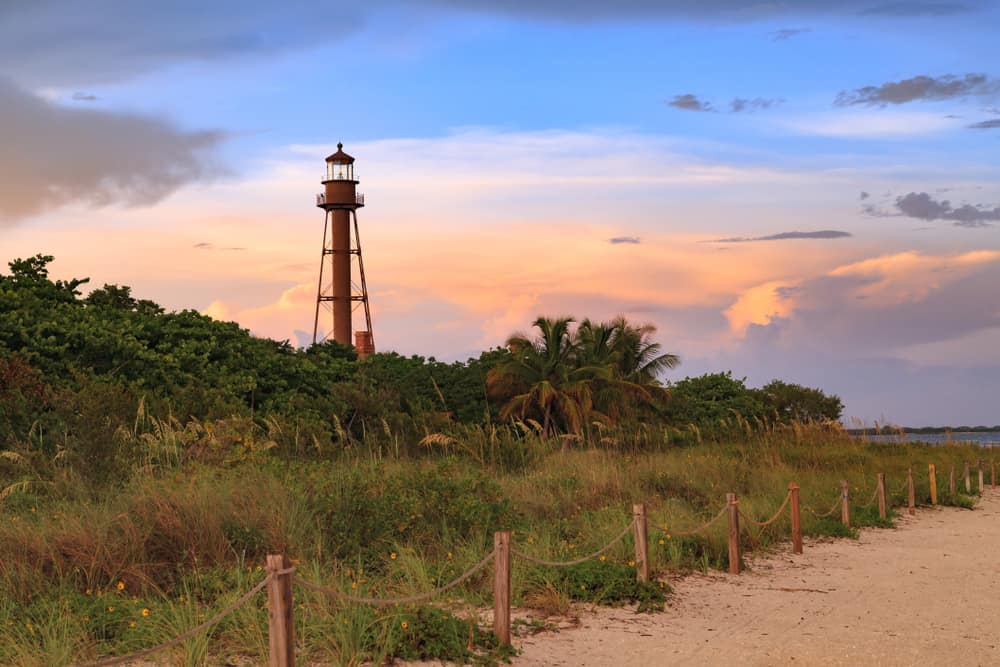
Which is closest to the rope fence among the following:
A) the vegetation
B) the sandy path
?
the vegetation

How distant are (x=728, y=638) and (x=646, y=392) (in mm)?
25952

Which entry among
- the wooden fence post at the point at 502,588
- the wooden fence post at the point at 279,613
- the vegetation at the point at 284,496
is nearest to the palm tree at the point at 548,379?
the vegetation at the point at 284,496

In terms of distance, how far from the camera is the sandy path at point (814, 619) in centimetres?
869

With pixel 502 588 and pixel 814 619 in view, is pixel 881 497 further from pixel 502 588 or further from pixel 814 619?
pixel 502 588

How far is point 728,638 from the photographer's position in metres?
9.33

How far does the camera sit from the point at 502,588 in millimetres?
8406

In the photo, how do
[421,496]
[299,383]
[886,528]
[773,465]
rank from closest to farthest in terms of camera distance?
[421,496] → [886,528] → [773,465] → [299,383]

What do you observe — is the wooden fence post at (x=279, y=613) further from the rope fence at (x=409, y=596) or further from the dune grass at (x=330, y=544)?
the dune grass at (x=330, y=544)

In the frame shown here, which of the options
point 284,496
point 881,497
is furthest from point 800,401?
point 284,496

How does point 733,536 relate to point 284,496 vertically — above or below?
below

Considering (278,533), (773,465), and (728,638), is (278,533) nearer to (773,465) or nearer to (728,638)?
(728,638)

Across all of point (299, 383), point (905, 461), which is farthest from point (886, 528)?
point (299, 383)

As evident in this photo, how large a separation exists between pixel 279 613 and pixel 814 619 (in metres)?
6.13

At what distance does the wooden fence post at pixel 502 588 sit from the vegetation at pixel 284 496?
124 millimetres
